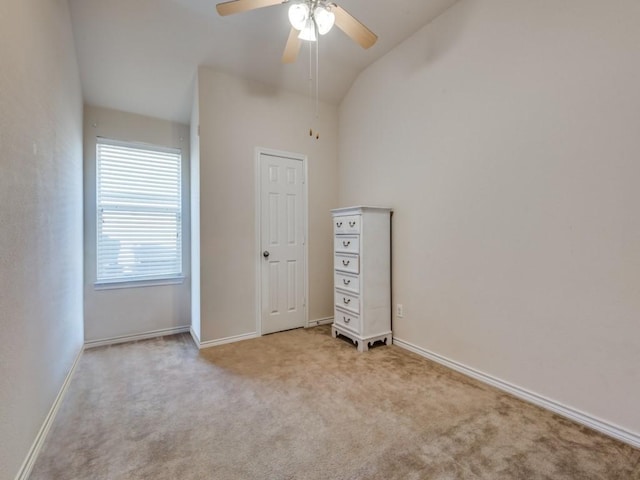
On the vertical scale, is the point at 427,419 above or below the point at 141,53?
below

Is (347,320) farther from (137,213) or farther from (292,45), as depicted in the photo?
(137,213)

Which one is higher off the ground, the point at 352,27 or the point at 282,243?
the point at 352,27

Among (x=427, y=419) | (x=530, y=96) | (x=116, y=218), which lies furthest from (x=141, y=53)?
(x=427, y=419)

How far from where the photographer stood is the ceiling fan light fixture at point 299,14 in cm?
192

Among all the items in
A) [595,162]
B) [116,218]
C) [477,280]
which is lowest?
[477,280]

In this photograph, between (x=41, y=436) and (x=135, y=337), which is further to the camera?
(x=135, y=337)

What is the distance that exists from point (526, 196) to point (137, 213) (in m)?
3.79

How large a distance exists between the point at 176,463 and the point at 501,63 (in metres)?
3.21

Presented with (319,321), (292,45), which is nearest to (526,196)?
(292,45)

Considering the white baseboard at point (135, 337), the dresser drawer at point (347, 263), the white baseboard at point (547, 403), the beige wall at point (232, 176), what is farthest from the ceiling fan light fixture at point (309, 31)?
the white baseboard at point (135, 337)

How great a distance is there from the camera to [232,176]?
10.3 ft

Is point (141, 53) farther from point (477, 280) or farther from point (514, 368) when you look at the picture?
point (514, 368)

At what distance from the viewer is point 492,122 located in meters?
2.23

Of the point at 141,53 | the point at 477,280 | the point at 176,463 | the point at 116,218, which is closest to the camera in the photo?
the point at 176,463
